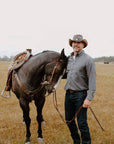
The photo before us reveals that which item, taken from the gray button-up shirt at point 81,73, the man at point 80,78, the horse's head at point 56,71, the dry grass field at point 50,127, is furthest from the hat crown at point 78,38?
the dry grass field at point 50,127

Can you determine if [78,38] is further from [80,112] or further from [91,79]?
[80,112]

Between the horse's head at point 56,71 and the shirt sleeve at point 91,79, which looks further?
the horse's head at point 56,71

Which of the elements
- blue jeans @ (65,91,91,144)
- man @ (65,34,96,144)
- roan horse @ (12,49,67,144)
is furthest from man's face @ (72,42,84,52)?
blue jeans @ (65,91,91,144)

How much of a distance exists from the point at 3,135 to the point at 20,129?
54 centimetres

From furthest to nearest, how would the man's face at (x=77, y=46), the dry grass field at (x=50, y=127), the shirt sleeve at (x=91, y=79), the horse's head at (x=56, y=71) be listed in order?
1. the dry grass field at (x=50, y=127)
2. the horse's head at (x=56, y=71)
3. the man's face at (x=77, y=46)
4. the shirt sleeve at (x=91, y=79)

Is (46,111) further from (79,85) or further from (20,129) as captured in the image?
(79,85)

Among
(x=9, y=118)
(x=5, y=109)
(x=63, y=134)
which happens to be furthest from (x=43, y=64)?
(x=5, y=109)

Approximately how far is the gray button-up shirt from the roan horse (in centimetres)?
22

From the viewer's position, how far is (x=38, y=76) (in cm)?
386

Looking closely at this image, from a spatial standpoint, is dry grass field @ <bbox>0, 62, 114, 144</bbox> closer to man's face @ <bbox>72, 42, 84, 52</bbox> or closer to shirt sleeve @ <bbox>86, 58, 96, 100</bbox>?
shirt sleeve @ <bbox>86, 58, 96, 100</bbox>

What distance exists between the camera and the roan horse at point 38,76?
3.38m

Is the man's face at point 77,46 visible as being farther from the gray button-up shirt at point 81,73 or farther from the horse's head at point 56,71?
the horse's head at point 56,71

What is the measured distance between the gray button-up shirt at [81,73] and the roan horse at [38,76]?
22 cm

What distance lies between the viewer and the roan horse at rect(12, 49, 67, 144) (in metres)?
3.38
